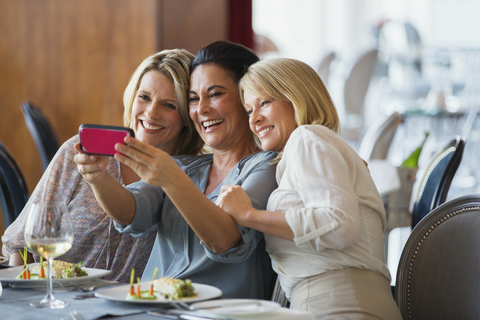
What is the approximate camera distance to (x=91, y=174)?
4.46ft

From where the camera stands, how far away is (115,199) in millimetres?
1456

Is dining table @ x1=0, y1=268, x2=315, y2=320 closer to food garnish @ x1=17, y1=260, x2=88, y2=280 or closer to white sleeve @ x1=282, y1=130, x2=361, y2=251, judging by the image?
food garnish @ x1=17, y1=260, x2=88, y2=280

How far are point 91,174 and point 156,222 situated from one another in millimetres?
356

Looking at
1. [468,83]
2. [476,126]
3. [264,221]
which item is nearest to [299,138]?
[264,221]

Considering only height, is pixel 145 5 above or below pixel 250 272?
above

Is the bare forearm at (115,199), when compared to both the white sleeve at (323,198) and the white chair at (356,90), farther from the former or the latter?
the white chair at (356,90)

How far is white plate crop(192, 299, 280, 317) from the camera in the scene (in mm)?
911

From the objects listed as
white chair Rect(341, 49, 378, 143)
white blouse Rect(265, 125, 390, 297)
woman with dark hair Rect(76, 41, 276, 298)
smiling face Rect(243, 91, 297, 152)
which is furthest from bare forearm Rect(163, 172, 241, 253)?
white chair Rect(341, 49, 378, 143)

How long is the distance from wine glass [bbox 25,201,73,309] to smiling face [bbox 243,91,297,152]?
642mm

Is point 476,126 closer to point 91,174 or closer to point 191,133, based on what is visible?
point 191,133

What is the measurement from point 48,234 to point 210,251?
0.43 metres

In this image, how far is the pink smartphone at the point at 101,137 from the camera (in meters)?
1.17

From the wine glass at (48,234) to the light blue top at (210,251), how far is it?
16.0 inches

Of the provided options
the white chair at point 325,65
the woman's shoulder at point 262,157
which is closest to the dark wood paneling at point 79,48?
the woman's shoulder at point 262,157
